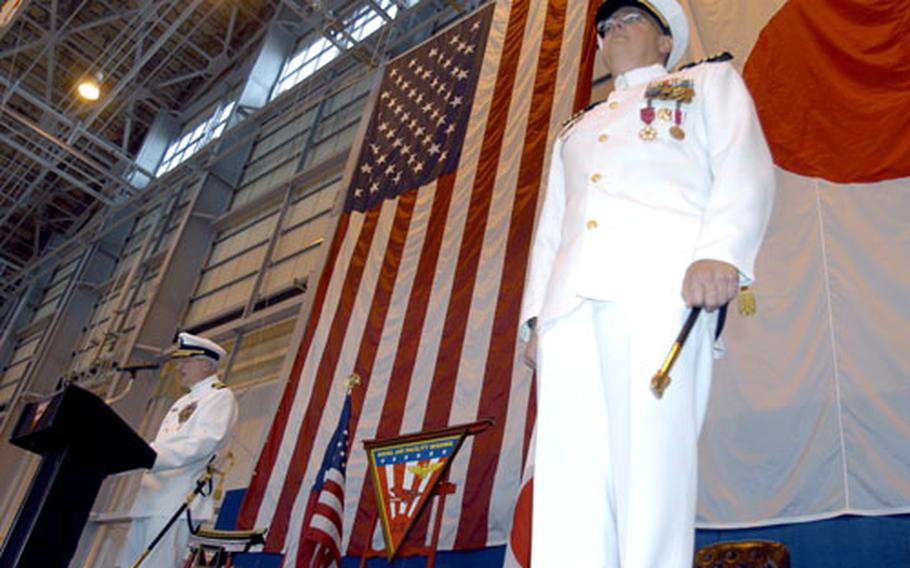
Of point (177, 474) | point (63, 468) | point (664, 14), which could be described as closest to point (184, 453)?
point (177, 474)

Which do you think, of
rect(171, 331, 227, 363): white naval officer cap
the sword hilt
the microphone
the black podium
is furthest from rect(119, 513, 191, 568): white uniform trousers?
the microphone

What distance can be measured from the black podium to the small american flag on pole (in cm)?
81

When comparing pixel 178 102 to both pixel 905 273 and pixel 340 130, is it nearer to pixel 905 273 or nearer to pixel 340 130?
pixel 340 130

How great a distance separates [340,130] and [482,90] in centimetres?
390

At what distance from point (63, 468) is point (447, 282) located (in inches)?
89.5

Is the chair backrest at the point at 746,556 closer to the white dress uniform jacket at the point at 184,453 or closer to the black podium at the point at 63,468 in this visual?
the black podium at the point at 63,468

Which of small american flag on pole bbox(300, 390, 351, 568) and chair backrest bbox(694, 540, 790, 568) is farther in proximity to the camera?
small american flag on pole bbox(300, 390, 351, 568)

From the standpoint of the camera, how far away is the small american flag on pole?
2.49 metres

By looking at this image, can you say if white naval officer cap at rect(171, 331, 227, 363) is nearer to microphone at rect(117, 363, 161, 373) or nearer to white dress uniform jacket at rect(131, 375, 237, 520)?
white dress uniform jacket at rect(131, 375, 237, 520)

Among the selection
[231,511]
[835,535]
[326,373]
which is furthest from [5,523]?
[835,535]

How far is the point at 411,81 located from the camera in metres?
5.15

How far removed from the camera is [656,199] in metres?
1.23

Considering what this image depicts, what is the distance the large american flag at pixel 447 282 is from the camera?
3.16 meters

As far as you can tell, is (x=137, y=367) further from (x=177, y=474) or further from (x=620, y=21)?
(x=620, y=21)
